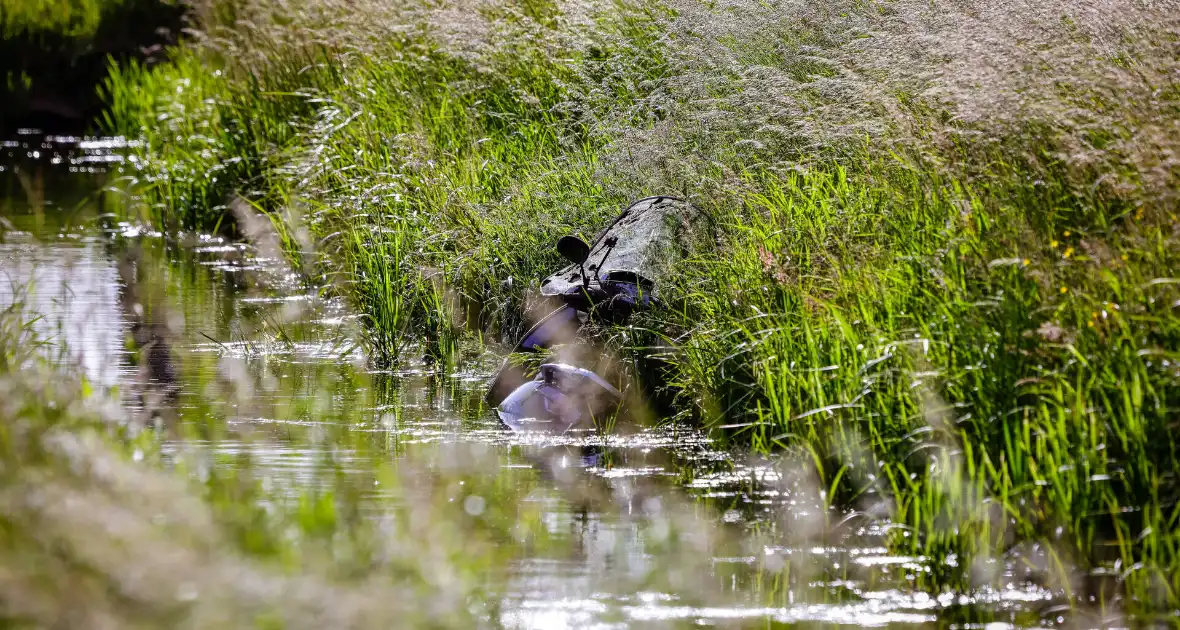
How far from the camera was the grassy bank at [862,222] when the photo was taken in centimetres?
434

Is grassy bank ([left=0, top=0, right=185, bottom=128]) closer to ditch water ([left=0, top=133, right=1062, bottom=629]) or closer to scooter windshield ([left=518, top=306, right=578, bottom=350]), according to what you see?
ditch water ([left=0, top=133, right=1062, bottom=629])

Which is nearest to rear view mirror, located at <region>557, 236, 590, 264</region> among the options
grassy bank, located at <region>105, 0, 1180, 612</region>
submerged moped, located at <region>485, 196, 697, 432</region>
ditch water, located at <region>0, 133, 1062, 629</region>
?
submerged moped, located at <region>485, 196, 697, 432</region>

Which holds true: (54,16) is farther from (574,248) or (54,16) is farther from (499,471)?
(499,471)

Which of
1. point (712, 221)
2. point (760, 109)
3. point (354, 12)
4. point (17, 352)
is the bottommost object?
point (17, 352)

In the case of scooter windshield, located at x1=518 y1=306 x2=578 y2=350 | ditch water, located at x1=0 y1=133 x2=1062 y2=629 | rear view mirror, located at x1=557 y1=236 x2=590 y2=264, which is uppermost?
rear view mirror, located at x1=557 y1=236 x2=590 y2=264

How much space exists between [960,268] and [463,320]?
123 inches

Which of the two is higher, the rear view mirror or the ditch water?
the rear view mirror

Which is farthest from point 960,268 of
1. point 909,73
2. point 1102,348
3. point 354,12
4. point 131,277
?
point 354,12

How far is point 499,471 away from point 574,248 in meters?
1.64

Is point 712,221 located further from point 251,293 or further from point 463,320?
point 251,293

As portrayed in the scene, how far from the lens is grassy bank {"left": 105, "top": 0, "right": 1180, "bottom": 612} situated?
4336mm

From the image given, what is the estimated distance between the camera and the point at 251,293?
8.95 metres

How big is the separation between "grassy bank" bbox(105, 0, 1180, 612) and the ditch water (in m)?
0.20

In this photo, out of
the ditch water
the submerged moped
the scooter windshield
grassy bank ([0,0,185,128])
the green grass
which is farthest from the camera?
the green grass
